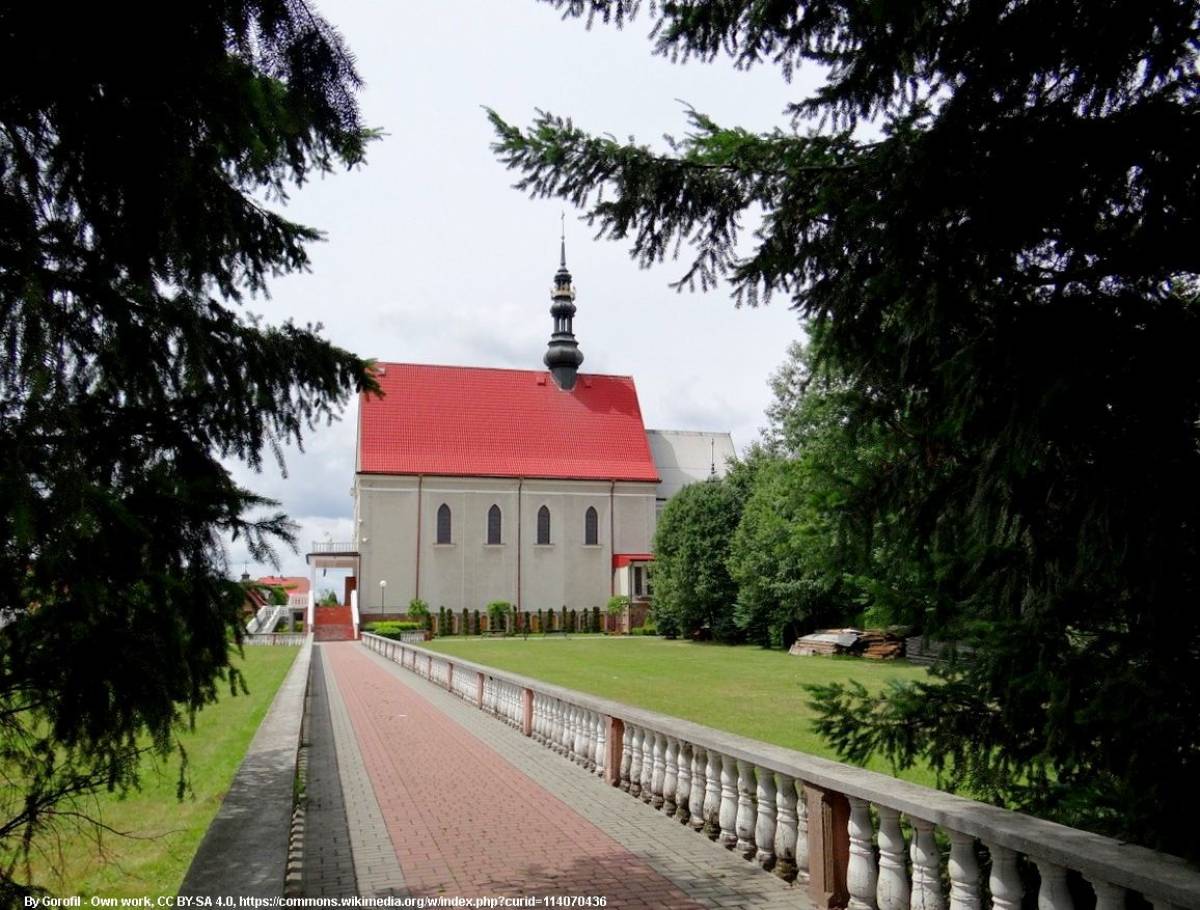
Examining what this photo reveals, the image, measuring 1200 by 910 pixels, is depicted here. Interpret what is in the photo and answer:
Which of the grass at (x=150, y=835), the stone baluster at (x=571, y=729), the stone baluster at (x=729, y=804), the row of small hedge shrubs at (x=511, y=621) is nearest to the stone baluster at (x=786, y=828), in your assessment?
the stone baluster at (x=729, y=804)

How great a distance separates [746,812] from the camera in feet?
20.5

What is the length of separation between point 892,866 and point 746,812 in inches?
69.5

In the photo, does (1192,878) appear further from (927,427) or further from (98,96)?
(98,96)

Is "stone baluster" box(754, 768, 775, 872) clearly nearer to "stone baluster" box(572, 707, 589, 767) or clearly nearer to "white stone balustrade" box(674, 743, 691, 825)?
"white stone balustrade" box(674, 743, 691, 825)

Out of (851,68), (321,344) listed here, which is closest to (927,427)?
(851,68)

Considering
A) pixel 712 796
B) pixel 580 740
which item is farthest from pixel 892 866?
pixel 580 740

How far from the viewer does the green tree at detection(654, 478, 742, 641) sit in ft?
140

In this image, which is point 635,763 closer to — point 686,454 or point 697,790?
point 697,790

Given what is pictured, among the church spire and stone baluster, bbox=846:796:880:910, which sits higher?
the church spire

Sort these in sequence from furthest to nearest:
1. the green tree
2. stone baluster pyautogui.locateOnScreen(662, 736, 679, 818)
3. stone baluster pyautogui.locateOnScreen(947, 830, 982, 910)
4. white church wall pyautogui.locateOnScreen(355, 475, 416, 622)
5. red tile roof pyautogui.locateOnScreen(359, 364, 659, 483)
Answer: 1. red tile roof pyautogui.locateOnScreen(359, 364, 659, 483)
2. white church wall pyautogui.locateOnScreen(355, 475, 416, 622)
3. the green tree
4. stone baluster pyautogui.locateOnScreen(662, 736, 679, 818)
5. stone baluster pyautogui.locateOnScreen(947, 830, 982, 910)

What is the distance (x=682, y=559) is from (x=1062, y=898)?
1584 inches

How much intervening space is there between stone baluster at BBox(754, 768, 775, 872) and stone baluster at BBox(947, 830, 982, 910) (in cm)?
191

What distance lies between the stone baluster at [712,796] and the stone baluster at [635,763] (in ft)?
4.93

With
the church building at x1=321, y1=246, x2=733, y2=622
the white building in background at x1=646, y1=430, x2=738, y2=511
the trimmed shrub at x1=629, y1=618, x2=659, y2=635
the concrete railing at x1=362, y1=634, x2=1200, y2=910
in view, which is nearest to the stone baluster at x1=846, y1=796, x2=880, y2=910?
the concrete railing at x1=362, y1=634, x2=1200, y2=910
